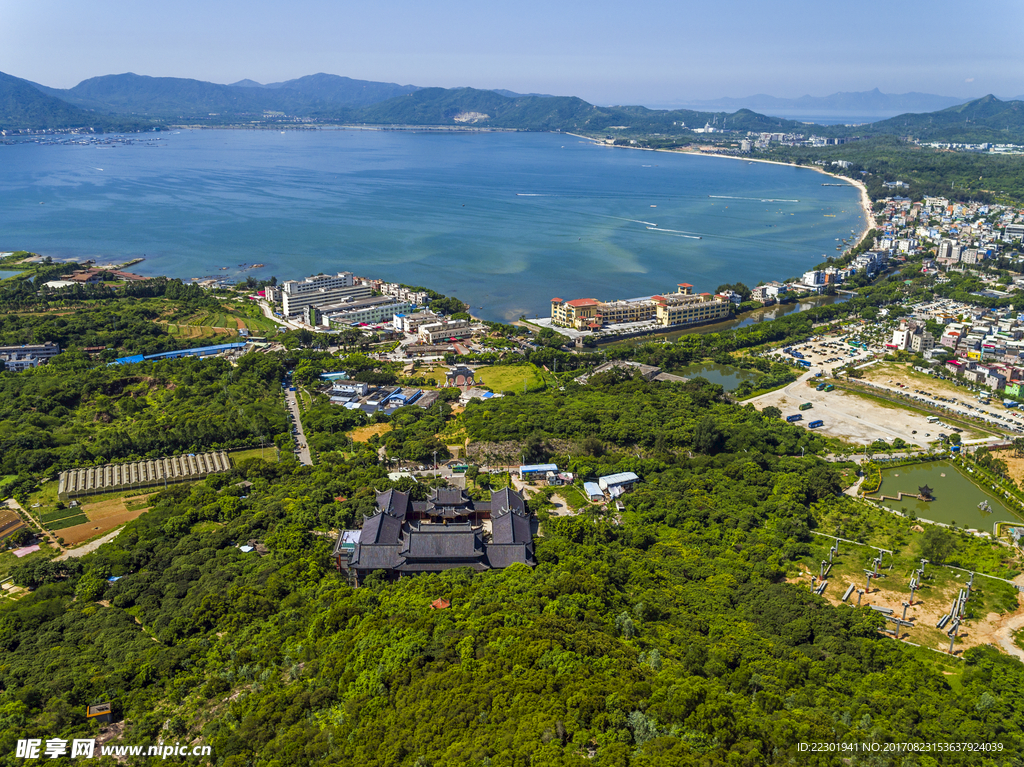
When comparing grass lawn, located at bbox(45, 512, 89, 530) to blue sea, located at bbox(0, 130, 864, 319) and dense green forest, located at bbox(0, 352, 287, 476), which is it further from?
blue sea, located at bbox(0, 130, 864, 319)

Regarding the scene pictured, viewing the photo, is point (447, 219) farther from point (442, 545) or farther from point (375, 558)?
point (375, 558)

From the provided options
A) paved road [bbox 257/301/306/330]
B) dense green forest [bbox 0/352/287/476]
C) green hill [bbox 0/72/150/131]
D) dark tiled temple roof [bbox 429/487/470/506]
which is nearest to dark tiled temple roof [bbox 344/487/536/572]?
dark tiled temple roof [bbox 429/487/470/506]

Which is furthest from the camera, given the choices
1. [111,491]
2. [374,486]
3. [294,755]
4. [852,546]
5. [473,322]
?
[473,322]

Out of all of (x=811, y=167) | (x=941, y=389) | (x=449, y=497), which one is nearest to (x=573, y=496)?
(x=449, y=497)

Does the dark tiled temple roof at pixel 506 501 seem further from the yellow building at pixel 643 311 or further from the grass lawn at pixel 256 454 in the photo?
the yellow building at pixel 643 311

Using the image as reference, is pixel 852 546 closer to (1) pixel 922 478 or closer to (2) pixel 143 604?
(1) pixel 922 478

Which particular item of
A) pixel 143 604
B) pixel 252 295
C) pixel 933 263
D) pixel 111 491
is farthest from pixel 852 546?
pixel 933 263
